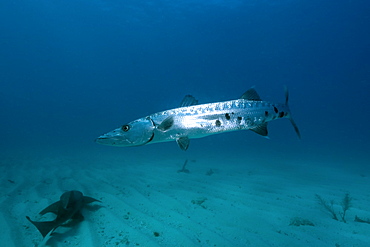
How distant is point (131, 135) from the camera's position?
2.09 metres

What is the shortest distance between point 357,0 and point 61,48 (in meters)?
95.2

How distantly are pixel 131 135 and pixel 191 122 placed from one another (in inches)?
29.6

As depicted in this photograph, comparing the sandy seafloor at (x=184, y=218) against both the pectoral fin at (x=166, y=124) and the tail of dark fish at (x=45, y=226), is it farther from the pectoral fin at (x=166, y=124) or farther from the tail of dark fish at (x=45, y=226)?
the pectoral fin at (x=166, y=124)

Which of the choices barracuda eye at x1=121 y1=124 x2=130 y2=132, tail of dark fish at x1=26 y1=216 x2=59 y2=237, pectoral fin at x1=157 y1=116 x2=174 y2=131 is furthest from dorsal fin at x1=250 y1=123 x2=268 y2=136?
tail of dark fish at x1=26 y1=216 x2=59 y2=237

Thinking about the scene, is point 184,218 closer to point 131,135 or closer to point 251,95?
point 131,135

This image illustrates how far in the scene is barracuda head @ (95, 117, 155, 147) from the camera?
2.02 m

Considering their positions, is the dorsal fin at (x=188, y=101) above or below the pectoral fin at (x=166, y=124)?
above

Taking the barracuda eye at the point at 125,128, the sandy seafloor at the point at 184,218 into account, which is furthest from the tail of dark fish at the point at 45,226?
the barracuda eye at the point at 125,128

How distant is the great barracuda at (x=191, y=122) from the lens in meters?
2.10

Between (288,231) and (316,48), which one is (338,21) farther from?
(288,231)

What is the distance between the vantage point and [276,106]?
2.68 m

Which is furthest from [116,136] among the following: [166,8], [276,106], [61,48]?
[61,48]

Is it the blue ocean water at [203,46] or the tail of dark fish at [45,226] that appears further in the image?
the blue ocean water at [203,46]

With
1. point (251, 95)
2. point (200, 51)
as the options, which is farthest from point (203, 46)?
point (251, 95)
